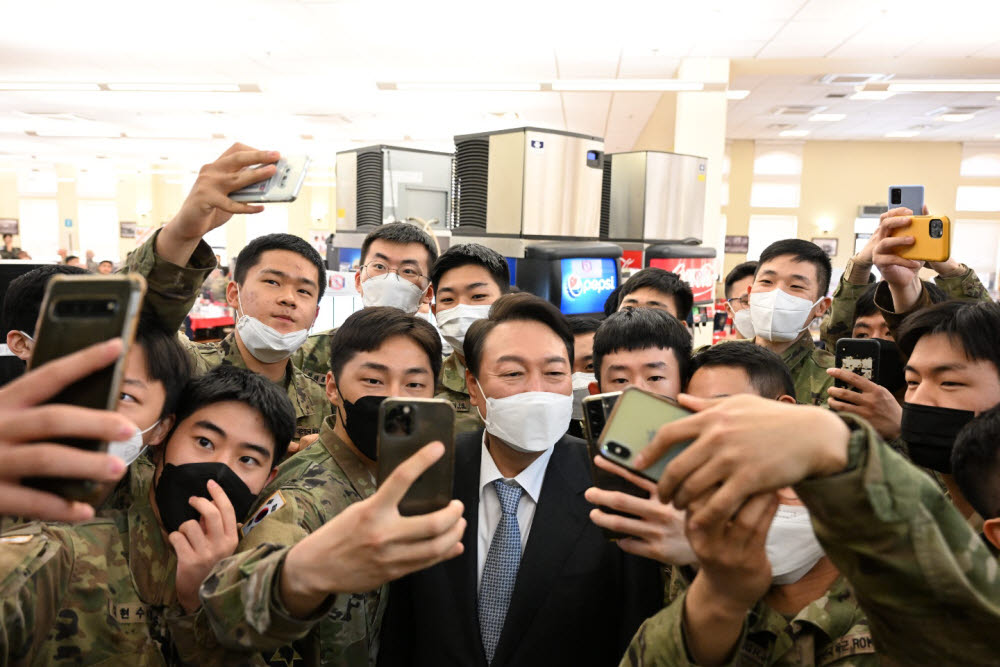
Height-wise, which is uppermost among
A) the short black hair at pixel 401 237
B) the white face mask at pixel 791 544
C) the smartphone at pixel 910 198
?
the smartphone at pixel 910 198

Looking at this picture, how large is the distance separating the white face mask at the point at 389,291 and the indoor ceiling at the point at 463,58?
4.27 metres

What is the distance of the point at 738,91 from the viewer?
9375 millimetres

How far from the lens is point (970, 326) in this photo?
161 cm

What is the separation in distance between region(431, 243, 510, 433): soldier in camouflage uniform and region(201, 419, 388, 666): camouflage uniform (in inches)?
34.9

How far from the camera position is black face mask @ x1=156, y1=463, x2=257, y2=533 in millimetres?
1358

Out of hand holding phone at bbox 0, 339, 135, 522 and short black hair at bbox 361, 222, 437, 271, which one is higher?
short black hair at bbox 361, 222, 437, 271

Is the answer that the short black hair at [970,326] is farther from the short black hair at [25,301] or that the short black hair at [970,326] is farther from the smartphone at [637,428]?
the short black hair at [25,301]

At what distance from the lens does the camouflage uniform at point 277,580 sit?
95 cm

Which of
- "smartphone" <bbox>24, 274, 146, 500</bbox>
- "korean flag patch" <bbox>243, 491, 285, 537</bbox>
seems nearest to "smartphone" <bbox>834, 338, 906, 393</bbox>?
"korean flag patch" <bbox>243, 491, 285, 537</bbox>

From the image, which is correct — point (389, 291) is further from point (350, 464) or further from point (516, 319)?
point (350, 464)

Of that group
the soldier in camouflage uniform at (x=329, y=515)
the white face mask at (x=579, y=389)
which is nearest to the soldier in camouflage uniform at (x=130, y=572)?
the soldier in camouflage uniform at (x=329, y=515)

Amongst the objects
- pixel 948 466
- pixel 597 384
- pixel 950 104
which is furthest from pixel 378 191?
pixel 950 104

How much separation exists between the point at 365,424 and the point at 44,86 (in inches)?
411

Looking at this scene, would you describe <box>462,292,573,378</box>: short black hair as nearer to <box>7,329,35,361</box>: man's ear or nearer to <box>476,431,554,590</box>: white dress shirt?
<box>476,431,554,590</box>: white dress shirt
